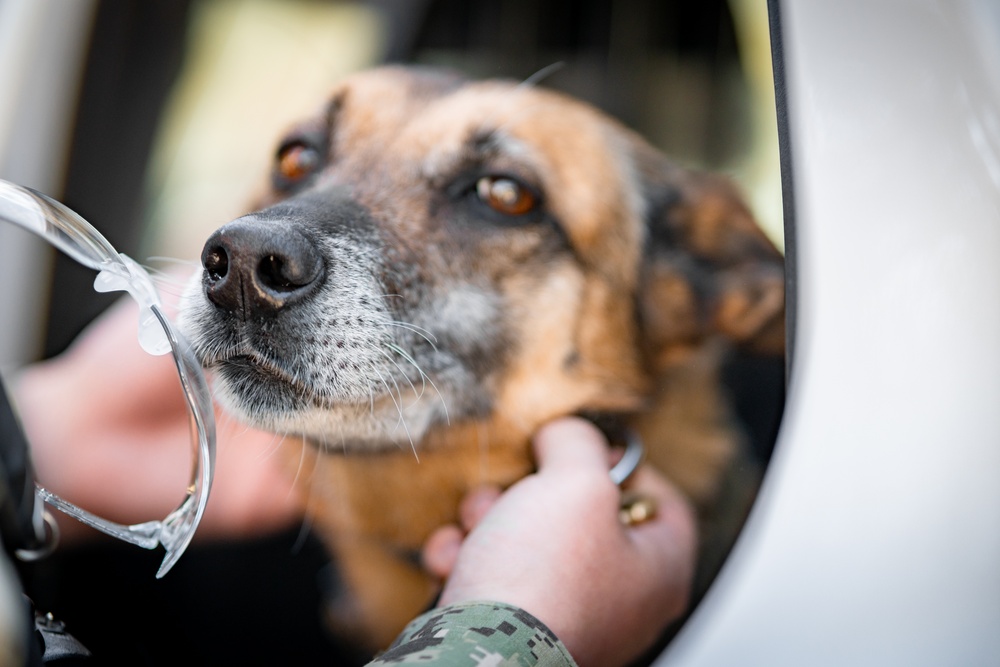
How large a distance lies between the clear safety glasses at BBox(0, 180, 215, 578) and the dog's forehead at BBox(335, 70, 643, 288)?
0.47 m

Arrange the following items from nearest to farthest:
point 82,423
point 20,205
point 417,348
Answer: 1. point 20,205
2. point 417,348
3. point 82,423

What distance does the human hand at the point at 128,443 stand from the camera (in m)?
1.12

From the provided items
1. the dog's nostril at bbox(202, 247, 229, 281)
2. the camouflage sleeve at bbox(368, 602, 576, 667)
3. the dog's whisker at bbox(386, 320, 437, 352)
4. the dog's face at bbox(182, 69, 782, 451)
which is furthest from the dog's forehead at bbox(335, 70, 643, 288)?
the camouflage sleeve at bbox(368, 602, 576, 667)

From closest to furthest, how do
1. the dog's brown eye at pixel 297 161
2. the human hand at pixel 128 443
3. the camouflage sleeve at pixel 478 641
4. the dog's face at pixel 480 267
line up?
the camouflage sleeve at pixel 478 641, the dog's face at pixel 480 267, the human hand at pixel 128 443, the dog's brown eye at pixel 297 161

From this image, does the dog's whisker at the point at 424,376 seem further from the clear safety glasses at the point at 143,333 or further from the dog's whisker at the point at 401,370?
the clear safety glasses at the point at 143,333

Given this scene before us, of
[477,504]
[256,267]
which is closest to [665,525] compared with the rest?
[477,504]

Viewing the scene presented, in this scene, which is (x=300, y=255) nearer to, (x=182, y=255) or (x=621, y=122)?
(x=182, y=255)

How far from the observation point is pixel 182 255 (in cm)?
121

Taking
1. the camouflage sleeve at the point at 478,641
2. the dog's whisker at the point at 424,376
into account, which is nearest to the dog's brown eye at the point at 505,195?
the dog's whisker at the point at 424,376

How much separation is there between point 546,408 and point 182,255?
62cm

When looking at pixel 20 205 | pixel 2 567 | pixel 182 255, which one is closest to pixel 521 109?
pixel 182 255

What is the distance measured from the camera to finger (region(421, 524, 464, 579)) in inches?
42.6

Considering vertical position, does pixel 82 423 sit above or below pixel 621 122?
below

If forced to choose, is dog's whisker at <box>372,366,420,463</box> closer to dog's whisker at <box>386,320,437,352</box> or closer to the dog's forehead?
dog's whisker at <box>386,320,437,352</box>
